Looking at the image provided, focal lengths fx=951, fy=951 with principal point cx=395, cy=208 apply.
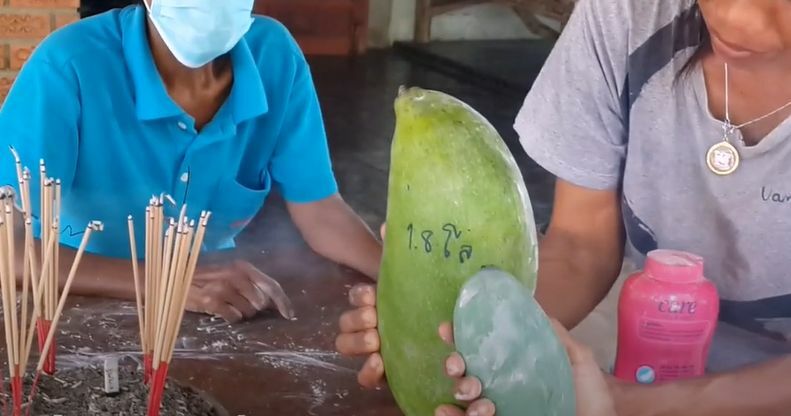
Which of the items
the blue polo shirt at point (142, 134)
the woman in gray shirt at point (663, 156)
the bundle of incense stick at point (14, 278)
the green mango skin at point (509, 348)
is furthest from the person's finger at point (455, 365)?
the blue polo shirt at point (142, 134)

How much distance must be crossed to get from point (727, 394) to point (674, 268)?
0.14 meters

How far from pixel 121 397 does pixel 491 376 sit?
285mm

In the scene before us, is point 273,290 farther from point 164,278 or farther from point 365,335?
point 164,278

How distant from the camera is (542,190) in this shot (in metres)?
3.70

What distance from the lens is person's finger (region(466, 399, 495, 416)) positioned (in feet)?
2.10

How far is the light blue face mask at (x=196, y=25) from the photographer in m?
1.21

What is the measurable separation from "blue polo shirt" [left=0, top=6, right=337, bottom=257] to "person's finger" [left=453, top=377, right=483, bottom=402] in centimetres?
65

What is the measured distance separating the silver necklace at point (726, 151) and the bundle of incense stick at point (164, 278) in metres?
0.57

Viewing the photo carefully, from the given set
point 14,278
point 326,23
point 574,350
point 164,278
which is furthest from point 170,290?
point 326,23

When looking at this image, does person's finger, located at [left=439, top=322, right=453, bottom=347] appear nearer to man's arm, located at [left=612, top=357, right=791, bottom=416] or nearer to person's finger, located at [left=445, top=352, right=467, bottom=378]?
person's finger, located at [left=445, top=352, right=467, bottom=378]

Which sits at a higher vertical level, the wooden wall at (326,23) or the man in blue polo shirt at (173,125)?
the man in blue polo shirt at (173,125)

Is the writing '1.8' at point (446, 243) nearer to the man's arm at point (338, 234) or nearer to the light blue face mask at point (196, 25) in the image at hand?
the man's arm at point (338, 234)

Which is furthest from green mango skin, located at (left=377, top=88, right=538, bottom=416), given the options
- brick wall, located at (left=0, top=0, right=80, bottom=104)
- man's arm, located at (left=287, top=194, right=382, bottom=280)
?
brick wall, located at (left=0, top=0, right=80, bottom=104)

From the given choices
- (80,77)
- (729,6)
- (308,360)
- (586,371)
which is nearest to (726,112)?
(729,6)
